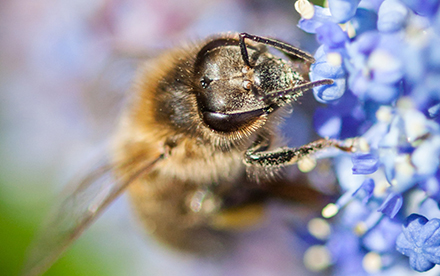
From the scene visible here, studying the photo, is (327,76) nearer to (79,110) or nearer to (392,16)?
(392,16)

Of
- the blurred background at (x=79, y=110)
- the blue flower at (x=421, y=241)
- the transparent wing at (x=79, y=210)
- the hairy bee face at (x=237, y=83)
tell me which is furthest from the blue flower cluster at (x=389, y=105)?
the blurred background at (x=79, y=110)

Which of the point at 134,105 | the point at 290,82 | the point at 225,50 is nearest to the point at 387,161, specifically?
the point at 290,82

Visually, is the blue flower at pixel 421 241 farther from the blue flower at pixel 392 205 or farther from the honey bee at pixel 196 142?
the honey bee at pixel 196 142

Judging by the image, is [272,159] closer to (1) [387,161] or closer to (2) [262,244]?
(1) [387,161]

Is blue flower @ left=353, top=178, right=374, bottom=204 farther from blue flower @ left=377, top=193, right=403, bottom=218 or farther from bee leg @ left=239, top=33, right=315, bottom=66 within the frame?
bee leg @ left=239, top=33, right=315, bottom=66

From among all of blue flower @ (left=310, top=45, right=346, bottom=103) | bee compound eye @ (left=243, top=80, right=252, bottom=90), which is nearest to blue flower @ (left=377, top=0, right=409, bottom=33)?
blue flower @ (left=310, top=45, right=346, bottom=103)

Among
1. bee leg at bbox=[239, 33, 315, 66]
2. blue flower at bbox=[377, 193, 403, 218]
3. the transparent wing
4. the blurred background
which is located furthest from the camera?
the blurred background
